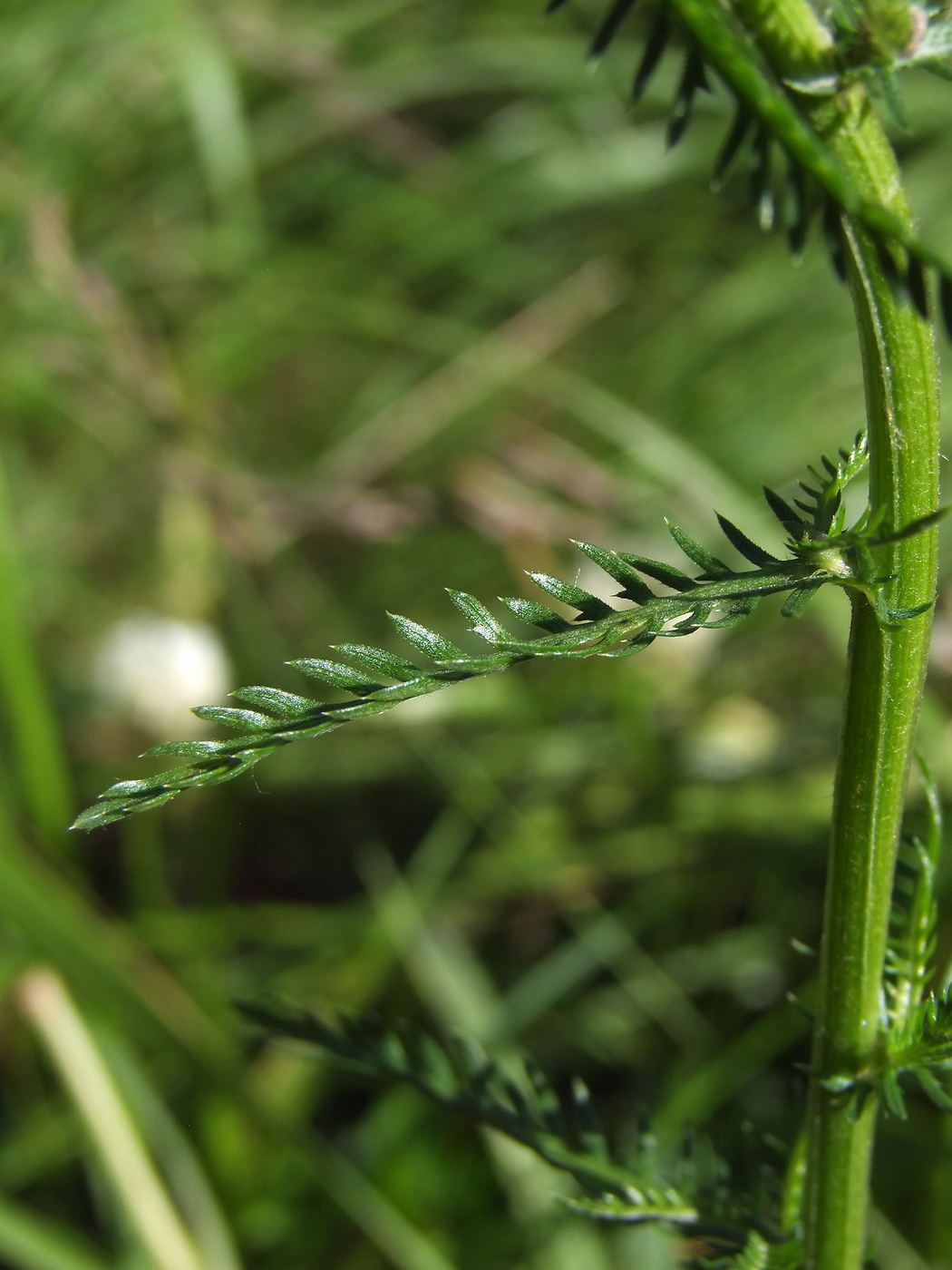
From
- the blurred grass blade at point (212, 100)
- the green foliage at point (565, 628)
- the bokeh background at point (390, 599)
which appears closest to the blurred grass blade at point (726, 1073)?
the bokeh background at point (390, 599)

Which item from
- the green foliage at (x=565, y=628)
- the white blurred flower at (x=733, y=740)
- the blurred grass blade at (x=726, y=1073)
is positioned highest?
the green foliage at (x=565, y=628)

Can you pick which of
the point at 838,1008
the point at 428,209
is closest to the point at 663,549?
the point at 428,209

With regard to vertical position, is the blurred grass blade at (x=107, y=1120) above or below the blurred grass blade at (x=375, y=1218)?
above

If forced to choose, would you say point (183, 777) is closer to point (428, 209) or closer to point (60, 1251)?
point (60, 1251)

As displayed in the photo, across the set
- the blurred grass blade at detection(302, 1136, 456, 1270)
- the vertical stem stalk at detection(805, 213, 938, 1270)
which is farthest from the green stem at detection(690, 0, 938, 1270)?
the blurred grass blade at detection(302, 1136, 456, 1270)

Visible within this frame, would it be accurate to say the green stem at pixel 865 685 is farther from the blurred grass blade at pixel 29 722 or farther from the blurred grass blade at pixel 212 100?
the blurred grass blade at pixel 212 100

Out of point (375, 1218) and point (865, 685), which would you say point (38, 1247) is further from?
point (865, 685)
